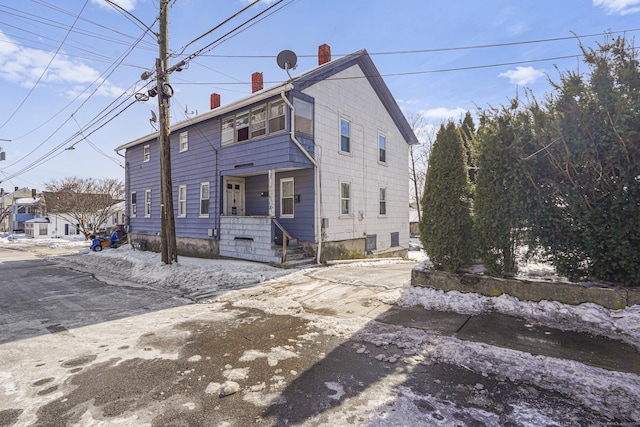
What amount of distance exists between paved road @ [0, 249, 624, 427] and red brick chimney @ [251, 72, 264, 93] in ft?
37.2

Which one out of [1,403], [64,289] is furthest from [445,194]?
[64,289]

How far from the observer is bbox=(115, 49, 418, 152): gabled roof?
1097cm

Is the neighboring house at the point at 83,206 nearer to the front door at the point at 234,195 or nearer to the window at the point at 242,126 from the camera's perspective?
the front door at the point at 234,195

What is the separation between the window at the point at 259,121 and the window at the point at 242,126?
14.9 inches

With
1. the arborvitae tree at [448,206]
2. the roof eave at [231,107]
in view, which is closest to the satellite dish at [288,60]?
the roof eave at [231,107]

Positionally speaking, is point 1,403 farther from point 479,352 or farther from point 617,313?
point 617,313

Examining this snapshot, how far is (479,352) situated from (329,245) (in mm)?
8124

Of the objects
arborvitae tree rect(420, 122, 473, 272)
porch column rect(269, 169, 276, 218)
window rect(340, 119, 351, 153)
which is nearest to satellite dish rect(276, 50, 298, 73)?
window rect(340, 119, 351, 153)

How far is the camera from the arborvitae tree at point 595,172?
4492 millimetres

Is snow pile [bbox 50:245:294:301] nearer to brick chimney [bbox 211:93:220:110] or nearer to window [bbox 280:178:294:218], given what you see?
window [bbox 280:178:294:218]

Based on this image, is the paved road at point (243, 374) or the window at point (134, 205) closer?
the paved road at point (243, 374)

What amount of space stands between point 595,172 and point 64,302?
34.6 ft

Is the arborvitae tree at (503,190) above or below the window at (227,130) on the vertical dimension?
below

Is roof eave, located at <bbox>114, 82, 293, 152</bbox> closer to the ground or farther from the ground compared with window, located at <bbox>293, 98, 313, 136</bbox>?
farther from the ground
